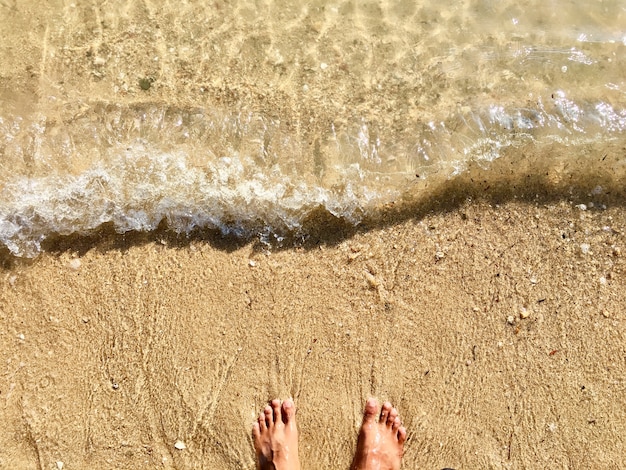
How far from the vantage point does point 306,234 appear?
2904 mm

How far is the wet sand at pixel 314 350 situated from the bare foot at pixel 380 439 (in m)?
0.06

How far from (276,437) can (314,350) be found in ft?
1.63

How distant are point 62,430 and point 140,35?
89.1 inches

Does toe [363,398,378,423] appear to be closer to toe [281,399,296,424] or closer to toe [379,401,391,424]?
toe [379,401,391,424]

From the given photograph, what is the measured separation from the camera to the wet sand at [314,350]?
276cm

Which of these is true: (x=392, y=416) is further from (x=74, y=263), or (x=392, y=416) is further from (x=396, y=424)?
(x=74, y=263)

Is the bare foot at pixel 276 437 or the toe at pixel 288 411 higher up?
the toe at pixel 288 411

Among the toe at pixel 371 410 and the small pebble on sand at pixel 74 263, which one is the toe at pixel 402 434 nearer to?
the toe at pixel 371 410

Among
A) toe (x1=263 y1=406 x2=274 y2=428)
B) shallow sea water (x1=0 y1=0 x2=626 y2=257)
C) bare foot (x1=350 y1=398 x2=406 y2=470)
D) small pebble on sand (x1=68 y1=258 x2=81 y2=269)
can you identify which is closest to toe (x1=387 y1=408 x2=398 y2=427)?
bare foot (x1=350 y1=398 x2=406 y2=470)

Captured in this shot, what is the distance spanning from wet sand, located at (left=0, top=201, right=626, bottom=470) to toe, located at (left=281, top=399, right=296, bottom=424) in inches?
1.7

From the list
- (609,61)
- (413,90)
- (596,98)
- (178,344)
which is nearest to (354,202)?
(413,90)

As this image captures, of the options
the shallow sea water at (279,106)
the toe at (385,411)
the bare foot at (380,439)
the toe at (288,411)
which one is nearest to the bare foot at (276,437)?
the toe at (288,411)

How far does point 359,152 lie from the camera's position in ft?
9.95

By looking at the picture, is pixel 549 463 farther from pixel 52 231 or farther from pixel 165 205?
pixel 52 231
